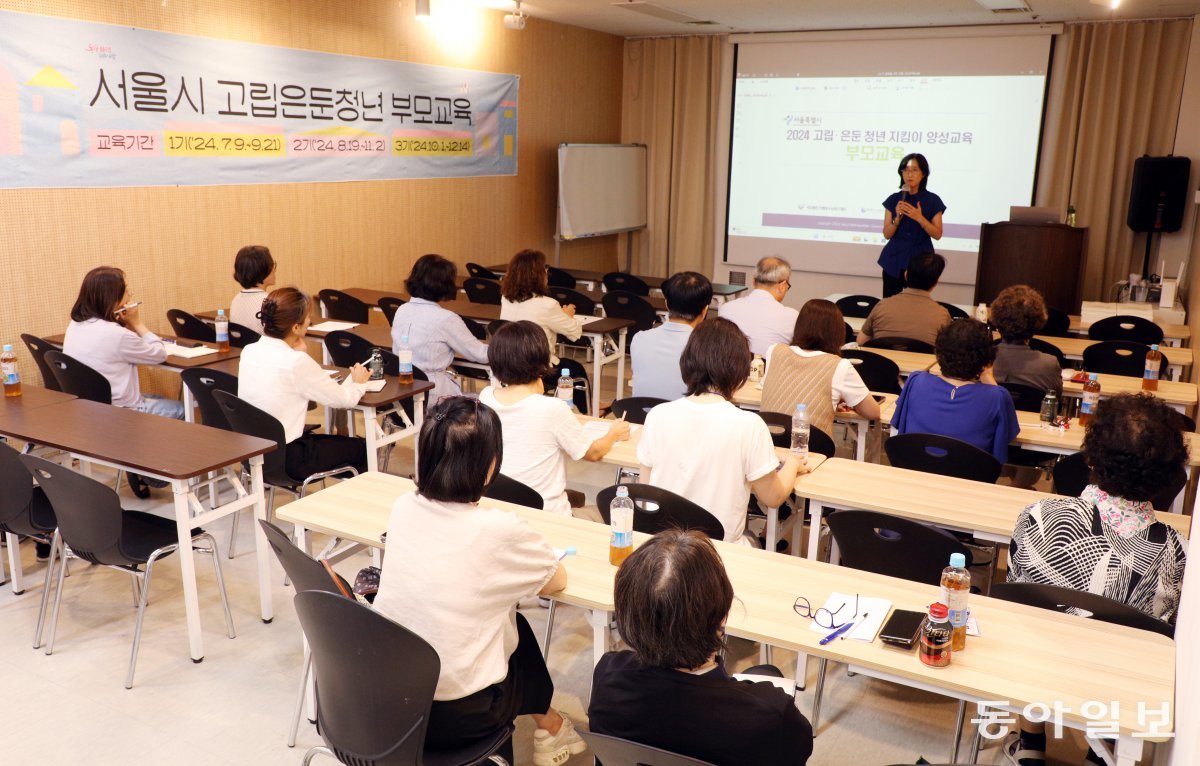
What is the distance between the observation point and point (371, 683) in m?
2.05

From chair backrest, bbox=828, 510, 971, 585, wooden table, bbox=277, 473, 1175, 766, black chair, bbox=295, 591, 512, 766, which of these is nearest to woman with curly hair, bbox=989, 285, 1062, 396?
chair backrest, bbox=828, 510, 971, 585

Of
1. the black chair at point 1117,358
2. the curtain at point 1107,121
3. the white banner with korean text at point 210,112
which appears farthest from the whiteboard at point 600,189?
the black chair at point 1117,358

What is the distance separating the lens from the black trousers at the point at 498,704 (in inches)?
86.5

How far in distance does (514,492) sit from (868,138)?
780 cm

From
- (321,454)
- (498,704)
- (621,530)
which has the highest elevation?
(621,530)

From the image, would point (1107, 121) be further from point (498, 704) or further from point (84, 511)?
point (84, 511)

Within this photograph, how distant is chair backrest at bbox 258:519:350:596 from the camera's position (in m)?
2.26

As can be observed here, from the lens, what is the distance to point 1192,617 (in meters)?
1.89

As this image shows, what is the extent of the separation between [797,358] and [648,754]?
2.61 meters

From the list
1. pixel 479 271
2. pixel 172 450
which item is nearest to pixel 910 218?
pixel 479 271

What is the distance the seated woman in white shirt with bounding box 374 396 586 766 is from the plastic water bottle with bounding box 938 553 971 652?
97 centimetres

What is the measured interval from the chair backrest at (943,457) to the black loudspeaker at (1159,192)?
236 inches

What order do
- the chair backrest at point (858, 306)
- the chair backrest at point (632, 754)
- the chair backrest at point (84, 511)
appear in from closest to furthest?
the chair backrest at point (632, 754), the chair backrest at point (84, 511), the chair backrest at point (858, 306)

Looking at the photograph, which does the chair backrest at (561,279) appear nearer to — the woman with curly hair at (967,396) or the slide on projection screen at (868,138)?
the slide on projection screen at (868,138)
